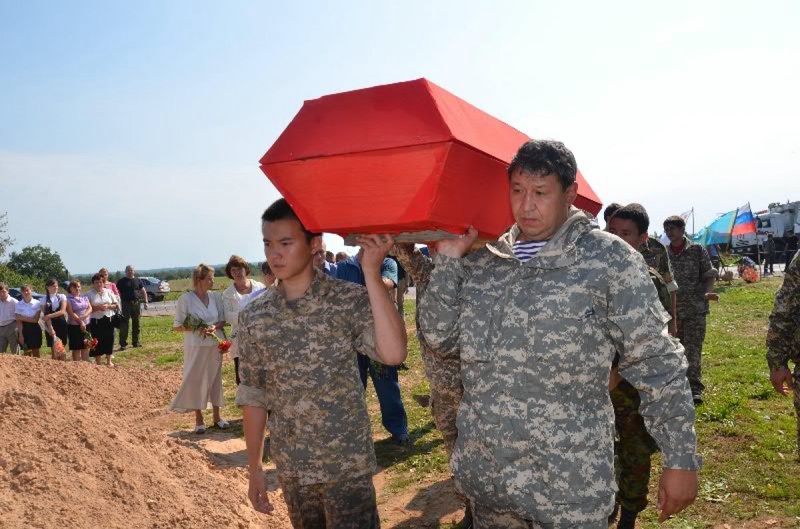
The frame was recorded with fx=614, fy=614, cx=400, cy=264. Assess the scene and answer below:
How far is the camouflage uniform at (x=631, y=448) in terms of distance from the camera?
11.7 feet

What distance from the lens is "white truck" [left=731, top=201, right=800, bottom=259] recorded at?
30406mm

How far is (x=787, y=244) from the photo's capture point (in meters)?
29.6

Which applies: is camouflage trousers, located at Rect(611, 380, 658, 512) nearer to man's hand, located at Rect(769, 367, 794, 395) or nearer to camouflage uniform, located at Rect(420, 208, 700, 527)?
man's hand, located at Rect(769, 367, 794, 395)

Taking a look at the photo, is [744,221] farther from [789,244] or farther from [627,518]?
[627,518]

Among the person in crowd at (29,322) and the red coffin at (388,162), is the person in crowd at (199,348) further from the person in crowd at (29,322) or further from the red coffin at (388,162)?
the person in crowd at (29,322)

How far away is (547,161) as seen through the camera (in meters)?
1.97

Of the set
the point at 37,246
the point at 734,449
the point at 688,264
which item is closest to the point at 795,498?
the point at 734,449

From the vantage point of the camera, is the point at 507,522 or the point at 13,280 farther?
the point at 13,280

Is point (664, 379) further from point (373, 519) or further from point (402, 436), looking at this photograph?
point (402, 436)

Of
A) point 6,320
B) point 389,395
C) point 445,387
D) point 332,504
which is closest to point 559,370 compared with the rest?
point 332,504

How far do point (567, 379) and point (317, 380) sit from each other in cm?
106

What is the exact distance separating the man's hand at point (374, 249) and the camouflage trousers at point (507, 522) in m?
0.90

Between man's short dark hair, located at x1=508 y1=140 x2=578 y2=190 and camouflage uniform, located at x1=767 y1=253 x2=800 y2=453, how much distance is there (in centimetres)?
215

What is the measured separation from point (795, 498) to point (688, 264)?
3.04m
